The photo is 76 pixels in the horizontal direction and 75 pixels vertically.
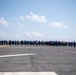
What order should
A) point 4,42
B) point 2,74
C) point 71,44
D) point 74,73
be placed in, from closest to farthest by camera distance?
1. point 2,74
2. point 74,73
3. point 71,44
4. point 4,42

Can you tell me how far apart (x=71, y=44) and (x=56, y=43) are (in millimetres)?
4761

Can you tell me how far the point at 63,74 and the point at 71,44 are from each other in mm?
51664

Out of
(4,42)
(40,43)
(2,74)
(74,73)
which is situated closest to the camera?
(2,74)

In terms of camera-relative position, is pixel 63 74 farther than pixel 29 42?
No

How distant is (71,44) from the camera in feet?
190

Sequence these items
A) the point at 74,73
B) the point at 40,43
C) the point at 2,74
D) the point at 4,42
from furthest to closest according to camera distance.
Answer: the point at 40,43 → the point at 4,42 → the point at 74,73 → the point at 2,74

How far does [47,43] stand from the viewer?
67625 millimetres

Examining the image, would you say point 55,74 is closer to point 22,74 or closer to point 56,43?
point 22,74

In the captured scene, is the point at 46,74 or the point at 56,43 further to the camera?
the point at 56,43

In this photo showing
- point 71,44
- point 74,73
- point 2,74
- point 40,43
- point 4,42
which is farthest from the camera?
Result: point 40,43

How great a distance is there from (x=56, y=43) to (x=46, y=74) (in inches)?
2075

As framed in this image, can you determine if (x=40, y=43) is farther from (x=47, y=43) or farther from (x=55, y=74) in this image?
(x=55, y=74)

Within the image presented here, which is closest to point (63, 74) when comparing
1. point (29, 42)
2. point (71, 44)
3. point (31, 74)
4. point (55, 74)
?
point (55, 74)

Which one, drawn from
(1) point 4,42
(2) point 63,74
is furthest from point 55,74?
(1) point 4,42
